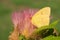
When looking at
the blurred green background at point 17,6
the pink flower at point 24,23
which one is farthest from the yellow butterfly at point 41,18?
the blurred green background at point 17,6

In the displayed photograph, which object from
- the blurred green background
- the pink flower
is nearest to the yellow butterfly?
the pink flower

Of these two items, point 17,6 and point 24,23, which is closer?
point 24,23

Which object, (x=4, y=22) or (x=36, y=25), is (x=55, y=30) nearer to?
(x=36, y=25)

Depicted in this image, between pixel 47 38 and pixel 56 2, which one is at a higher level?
pixel 47 38

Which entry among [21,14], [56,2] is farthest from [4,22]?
[21,14]

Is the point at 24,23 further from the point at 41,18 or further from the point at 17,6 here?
the point at 17,6

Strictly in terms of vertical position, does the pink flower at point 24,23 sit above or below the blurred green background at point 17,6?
above

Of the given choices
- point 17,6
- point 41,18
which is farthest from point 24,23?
point 17,6

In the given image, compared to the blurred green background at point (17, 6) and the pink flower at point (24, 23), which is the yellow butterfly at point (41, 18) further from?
the blurred green background at point (17, 6)
